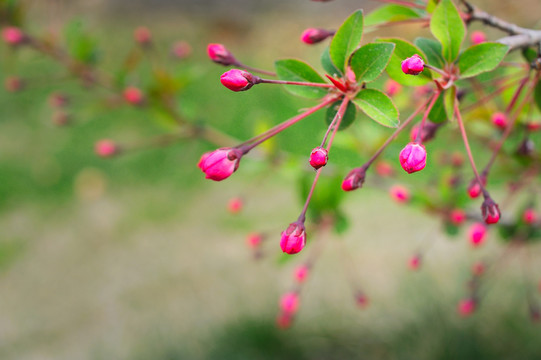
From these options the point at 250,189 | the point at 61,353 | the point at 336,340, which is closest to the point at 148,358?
the point at 61,353

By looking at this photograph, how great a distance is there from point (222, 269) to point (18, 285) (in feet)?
3.08

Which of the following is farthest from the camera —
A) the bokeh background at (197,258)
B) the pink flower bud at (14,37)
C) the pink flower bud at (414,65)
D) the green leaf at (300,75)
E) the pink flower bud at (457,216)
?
the bokeh background at (197,258)

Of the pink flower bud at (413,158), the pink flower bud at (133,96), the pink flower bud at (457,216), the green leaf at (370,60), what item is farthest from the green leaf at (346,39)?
the pink flower bud at (133,96)

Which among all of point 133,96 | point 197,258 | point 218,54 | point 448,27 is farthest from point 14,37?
point 197,258

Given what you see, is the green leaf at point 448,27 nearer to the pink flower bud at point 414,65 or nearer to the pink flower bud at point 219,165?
the pink flower bud at point 414,65

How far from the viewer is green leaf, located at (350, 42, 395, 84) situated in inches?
17.8

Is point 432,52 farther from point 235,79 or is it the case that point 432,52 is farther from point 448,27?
point 235,79

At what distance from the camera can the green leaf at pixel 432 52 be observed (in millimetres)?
518

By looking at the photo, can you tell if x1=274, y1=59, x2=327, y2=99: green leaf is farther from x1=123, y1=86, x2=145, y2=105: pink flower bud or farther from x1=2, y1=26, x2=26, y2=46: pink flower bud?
x1=2, y1=26, x2=26, y2=46: pink flower bud

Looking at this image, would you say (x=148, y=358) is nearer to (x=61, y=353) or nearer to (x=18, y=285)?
(x=61, y=353)

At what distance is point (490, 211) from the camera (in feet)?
1.61

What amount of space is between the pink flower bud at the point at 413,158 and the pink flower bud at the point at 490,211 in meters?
0.10

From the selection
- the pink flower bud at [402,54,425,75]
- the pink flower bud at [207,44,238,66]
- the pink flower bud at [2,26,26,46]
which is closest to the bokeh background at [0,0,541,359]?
the pink flower bud at [2,26,26,46]

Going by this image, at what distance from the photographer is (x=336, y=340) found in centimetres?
182
